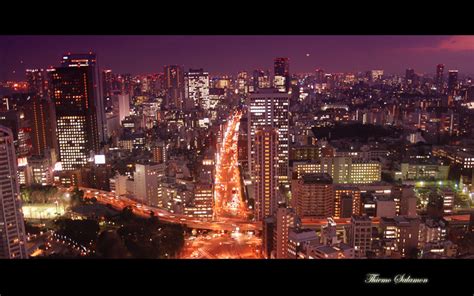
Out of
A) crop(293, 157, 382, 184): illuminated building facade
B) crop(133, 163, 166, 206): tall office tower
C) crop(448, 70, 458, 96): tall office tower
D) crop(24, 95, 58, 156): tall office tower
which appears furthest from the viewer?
crop(24, 95, 58, 156): tall office tower

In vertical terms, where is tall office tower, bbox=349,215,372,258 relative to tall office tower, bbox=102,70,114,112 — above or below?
below

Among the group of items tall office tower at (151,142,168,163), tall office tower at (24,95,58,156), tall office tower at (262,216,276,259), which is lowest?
tall office tower at (262,216,276,259)

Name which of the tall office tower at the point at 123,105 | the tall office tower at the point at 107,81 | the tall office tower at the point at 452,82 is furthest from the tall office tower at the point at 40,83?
the tall office tower at the point at 452,82

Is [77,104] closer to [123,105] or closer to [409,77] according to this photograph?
[123,105]

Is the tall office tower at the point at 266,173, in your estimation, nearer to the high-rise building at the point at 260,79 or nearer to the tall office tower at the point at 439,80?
the high-rise building at the point at 260,79

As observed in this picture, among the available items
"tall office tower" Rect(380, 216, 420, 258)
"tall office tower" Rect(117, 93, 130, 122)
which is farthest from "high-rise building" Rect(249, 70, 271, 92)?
"tall office tower" Rect(380, 216, 420, 258)

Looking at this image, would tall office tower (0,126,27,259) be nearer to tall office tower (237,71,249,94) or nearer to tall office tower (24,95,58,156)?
tall office tower (24,95,58,156)
